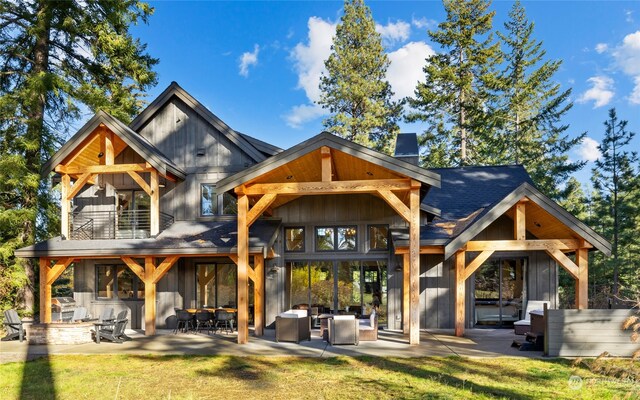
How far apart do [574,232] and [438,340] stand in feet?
13.9

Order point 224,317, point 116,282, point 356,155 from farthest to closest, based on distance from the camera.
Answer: point 116,282, point 224,317, point 356,155

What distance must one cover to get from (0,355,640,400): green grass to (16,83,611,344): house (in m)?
2.74

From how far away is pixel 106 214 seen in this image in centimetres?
1417

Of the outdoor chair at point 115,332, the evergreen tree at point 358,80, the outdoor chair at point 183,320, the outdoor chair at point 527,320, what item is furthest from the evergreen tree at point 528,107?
the outdoor chair at point 115,332

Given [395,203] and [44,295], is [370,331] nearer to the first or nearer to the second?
[395,203]

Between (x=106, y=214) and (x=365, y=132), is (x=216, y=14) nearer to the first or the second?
(x=365, y=132)

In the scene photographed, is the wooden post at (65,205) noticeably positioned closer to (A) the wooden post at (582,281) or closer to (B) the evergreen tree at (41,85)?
(B) the evergreen tree at (41,85)

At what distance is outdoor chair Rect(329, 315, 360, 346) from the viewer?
33.8 ft

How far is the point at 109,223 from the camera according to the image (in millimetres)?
14023

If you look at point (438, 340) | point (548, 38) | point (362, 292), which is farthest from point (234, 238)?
point (548, 38)

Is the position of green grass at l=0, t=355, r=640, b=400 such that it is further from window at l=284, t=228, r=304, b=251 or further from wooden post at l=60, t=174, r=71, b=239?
wooden post at l=60, t=174, r=71, b=239

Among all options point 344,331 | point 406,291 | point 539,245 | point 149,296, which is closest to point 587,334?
point 539,245

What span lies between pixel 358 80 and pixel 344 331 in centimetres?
2241

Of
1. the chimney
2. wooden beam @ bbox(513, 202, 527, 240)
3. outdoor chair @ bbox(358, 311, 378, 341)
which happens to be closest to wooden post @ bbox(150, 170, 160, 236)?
outdoor chair @ bbox(358, 311, 378, 341)
